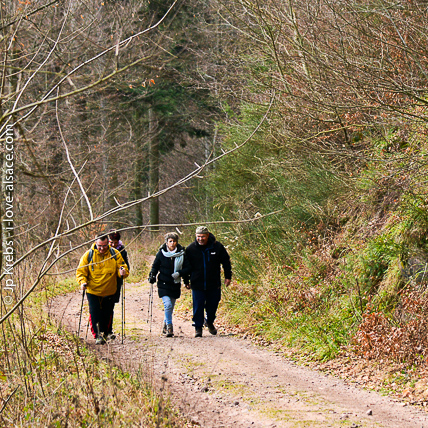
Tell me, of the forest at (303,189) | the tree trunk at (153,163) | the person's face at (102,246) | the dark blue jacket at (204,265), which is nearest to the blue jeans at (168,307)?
the dark blue jacket at (204,265)

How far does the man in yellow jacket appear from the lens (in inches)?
336

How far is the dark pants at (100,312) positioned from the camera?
8734mm

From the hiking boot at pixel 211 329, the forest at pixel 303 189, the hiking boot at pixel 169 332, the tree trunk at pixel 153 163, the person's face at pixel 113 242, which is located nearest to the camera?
the forest at pixel 303 189

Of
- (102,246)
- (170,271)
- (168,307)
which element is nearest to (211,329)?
(168,307)

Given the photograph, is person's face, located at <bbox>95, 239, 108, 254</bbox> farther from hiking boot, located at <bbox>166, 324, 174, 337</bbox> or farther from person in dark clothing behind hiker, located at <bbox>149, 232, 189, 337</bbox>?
hiking boot, located at <bbox>166, 324, 174, 337</bbox>

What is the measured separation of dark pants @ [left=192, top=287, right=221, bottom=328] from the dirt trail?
0.36m

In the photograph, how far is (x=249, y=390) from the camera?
6.43 metres

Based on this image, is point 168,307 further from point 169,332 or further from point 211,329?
point 211,329

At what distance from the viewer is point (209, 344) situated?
29.1 ft

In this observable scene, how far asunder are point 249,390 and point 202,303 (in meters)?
3.32

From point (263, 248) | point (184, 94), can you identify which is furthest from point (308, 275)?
point (184, 94)

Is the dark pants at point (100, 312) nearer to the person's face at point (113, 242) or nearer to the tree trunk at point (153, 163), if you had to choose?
the person's face at point (113, 242)

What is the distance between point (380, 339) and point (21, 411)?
4.78 m

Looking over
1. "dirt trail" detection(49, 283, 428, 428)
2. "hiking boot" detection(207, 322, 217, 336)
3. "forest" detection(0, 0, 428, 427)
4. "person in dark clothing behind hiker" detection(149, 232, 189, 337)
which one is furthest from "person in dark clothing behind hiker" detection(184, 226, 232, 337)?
"forest" detection(0, 0, 428, 427)
